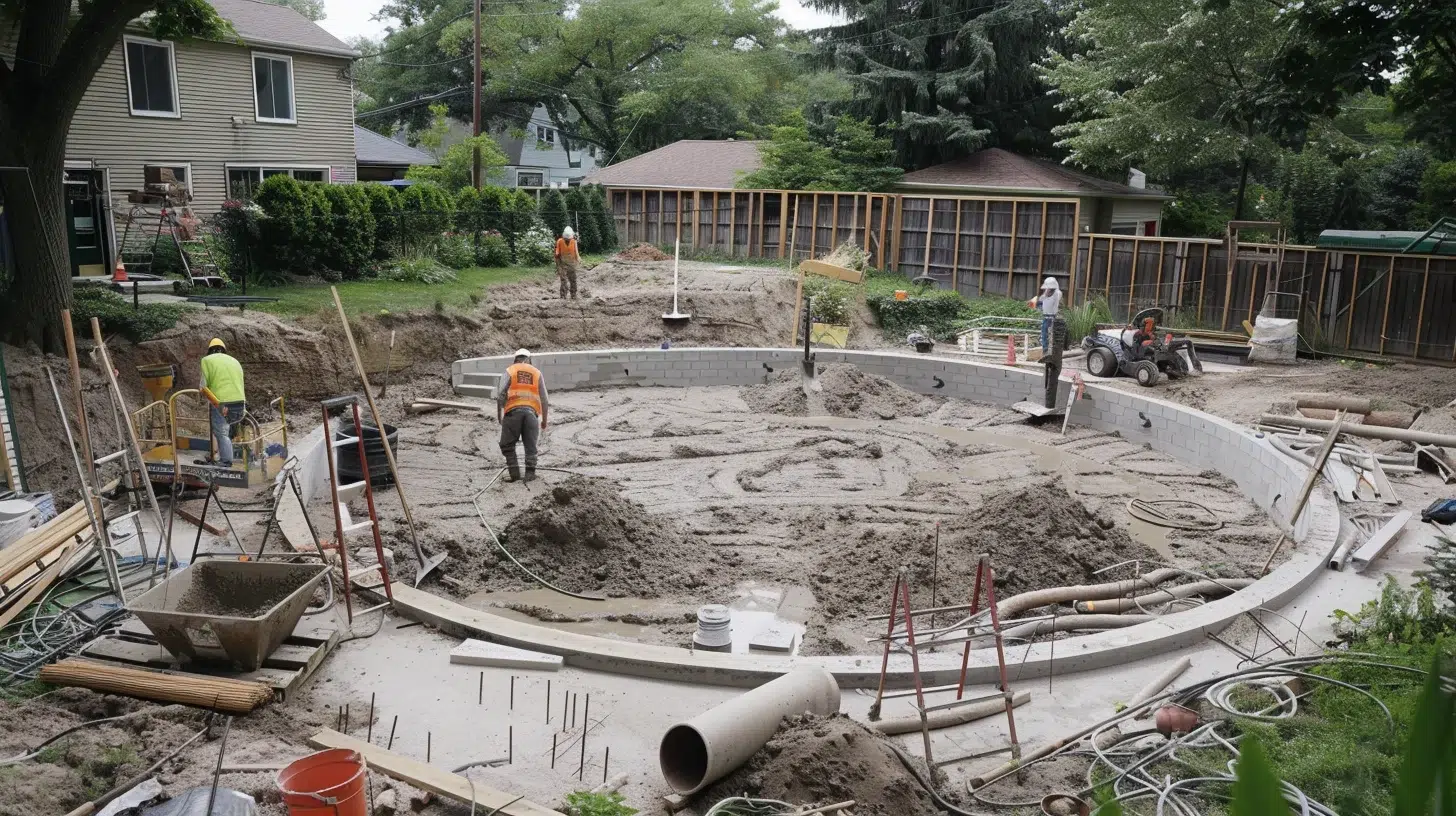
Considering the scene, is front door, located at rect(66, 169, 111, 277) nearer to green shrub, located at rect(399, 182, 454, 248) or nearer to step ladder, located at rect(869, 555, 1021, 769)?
green shrub, located at rect(399, 182, 454, 248)

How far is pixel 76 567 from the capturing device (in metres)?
8.64

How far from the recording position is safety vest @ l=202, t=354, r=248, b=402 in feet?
36.3

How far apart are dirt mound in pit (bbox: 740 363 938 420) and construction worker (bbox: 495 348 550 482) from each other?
5.35 meters

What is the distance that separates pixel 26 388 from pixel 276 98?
14679 mm

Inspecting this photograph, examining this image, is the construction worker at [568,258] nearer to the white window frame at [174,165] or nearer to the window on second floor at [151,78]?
the white window frame at [174,165]

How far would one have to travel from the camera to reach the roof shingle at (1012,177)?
88.0ft

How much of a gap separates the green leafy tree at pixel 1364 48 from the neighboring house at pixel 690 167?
23.9m

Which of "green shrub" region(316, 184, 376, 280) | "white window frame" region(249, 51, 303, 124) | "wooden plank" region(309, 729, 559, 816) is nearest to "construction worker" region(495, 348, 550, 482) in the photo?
"wooden plank" region(309, 729, 559, 816)

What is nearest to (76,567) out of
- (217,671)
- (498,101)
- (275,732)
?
(217,671)

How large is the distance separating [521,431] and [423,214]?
11.2m

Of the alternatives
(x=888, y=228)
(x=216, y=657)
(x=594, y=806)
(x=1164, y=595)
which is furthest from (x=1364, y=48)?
(x=888, y=228)

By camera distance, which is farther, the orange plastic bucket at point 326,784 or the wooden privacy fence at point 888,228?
the wooden privacy fence at point 888,228

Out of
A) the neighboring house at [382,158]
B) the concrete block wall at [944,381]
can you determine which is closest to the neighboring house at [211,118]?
the neighboring house at [382,158]

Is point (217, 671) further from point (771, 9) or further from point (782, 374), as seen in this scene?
point (771, 9)
